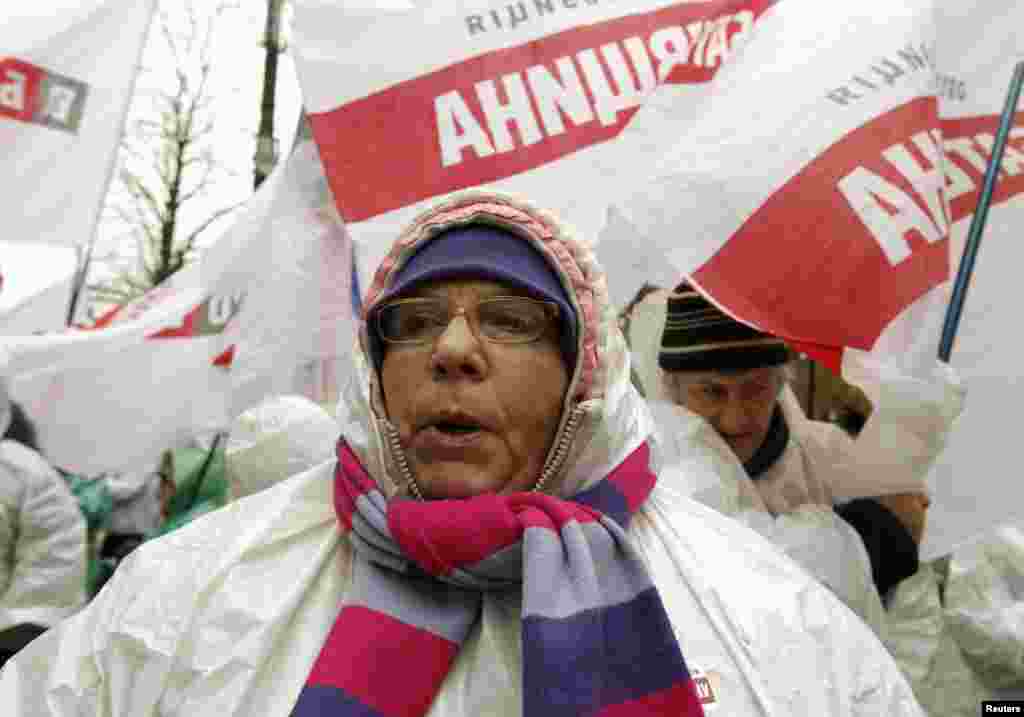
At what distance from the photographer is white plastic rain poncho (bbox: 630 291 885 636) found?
2668 mm

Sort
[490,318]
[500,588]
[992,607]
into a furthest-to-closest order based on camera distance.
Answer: [992,607]
[490,318]
[500,588]

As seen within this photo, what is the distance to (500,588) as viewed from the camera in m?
1.67

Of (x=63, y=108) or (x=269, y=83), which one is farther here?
(x=269, y=83)

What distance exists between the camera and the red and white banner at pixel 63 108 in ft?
14.1

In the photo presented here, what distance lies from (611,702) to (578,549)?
0.21 metres

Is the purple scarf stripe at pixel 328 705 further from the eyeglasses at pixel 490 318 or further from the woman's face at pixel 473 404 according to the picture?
→ the eyeglasses at pixel 490 318

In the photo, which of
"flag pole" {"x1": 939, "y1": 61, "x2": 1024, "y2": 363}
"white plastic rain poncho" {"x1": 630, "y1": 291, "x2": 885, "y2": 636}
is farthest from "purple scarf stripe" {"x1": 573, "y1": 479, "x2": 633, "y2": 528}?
"flag pole" {"x1": 939, "y1": 61, "x2": 1024, "y2": 363}

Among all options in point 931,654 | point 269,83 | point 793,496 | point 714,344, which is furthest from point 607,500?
point 269,83

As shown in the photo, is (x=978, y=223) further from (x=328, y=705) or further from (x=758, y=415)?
(x=328, y=705)

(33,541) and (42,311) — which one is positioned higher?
(42,311)

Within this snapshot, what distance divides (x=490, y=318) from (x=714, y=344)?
1240 mm

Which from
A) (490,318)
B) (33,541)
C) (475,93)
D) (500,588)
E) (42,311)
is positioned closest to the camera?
(500,588)

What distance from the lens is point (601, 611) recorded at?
159 cm

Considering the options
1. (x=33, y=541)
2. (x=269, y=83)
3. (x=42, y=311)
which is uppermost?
(x=269, y=83)
